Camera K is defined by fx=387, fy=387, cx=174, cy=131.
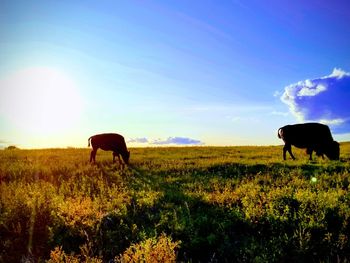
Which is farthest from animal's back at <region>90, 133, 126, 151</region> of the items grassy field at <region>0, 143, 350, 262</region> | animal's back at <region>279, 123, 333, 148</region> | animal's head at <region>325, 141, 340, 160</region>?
animal's head at <region>325, 141, 340, 160</region>

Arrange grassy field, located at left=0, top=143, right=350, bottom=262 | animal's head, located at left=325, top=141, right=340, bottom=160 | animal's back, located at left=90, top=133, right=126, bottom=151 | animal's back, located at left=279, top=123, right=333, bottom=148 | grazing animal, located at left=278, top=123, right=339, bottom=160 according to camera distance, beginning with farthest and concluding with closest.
A: animal's back, located at left=279, top=123, right=333, bottom=148 → animal's back, located at left=90, top=133, right=126, bottom=151 → grazing animal, located at left=278, top=123, right=339, bottom=160 → animal's head, located at left=325, top=141, right=340, bottom=160 → grassy field, located at left=0, top=143, right=350, bottom=262

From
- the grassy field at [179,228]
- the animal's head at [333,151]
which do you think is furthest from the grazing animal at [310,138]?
the grassy field at [179,228]

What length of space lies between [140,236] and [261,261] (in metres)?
2.69

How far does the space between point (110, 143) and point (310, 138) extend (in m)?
13.0

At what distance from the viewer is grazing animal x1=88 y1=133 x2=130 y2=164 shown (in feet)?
80.3

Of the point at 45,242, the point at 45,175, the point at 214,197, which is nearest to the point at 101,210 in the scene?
the point at 45,242

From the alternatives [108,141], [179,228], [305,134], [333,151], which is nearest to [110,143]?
[108,141]

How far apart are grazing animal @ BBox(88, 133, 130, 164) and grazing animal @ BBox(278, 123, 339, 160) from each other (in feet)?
33.6

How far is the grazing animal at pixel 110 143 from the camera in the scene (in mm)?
24484

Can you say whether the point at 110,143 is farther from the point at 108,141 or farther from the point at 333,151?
the point at 333,151

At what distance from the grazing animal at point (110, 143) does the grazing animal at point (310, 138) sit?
10.3 metres

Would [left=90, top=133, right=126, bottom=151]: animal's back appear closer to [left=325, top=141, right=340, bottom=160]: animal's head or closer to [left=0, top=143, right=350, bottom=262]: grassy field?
[left=0, top=143, right=350, bottom=262]: grassy field

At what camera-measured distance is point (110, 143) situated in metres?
24.9

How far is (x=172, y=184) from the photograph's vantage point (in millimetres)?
14953
